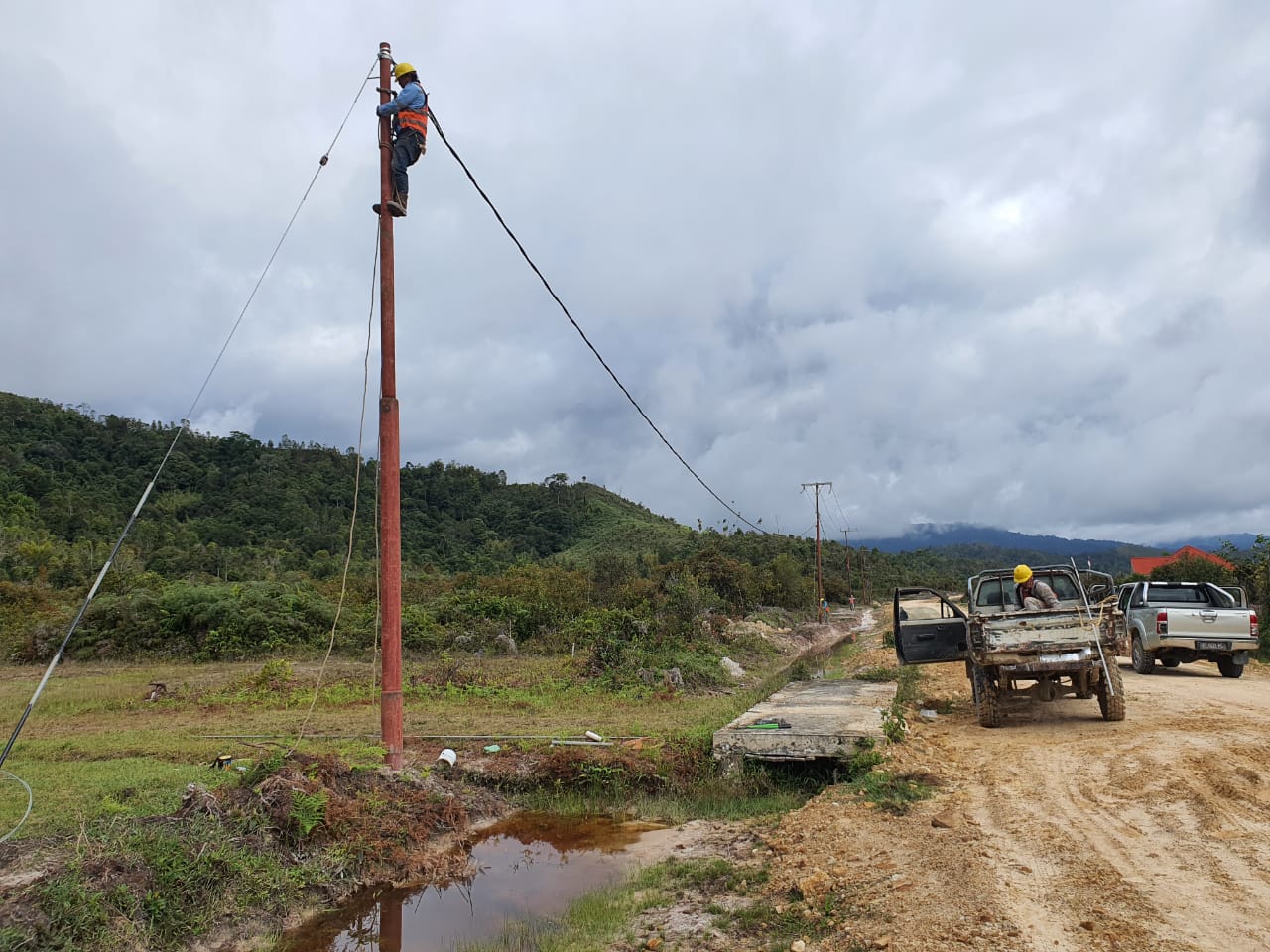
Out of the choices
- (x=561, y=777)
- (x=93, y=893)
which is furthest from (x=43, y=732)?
(x=93, y=893)

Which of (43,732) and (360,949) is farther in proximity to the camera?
(43,732)

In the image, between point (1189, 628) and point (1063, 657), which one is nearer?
point (1063, 657)

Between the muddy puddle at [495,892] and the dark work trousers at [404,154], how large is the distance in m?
7.35

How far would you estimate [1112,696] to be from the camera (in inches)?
381

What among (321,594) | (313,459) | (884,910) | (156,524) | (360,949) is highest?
(313,459)

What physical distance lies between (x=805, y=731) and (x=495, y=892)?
13.1 ft

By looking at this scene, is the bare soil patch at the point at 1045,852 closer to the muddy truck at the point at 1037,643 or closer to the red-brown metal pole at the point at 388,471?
the muddy truck at the point at 1037,643

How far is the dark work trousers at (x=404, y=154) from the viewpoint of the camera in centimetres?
884

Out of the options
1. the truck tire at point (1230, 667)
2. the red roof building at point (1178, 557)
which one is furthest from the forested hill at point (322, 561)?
the red roof building at point (1178, 557)

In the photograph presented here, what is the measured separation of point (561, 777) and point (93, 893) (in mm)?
5421

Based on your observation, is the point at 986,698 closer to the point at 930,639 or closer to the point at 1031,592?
the point at 930,639

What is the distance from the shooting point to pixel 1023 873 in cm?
505

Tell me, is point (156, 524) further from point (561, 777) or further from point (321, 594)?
point (561, 777)

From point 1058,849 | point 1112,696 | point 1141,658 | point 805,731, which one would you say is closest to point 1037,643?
point 1112,696
